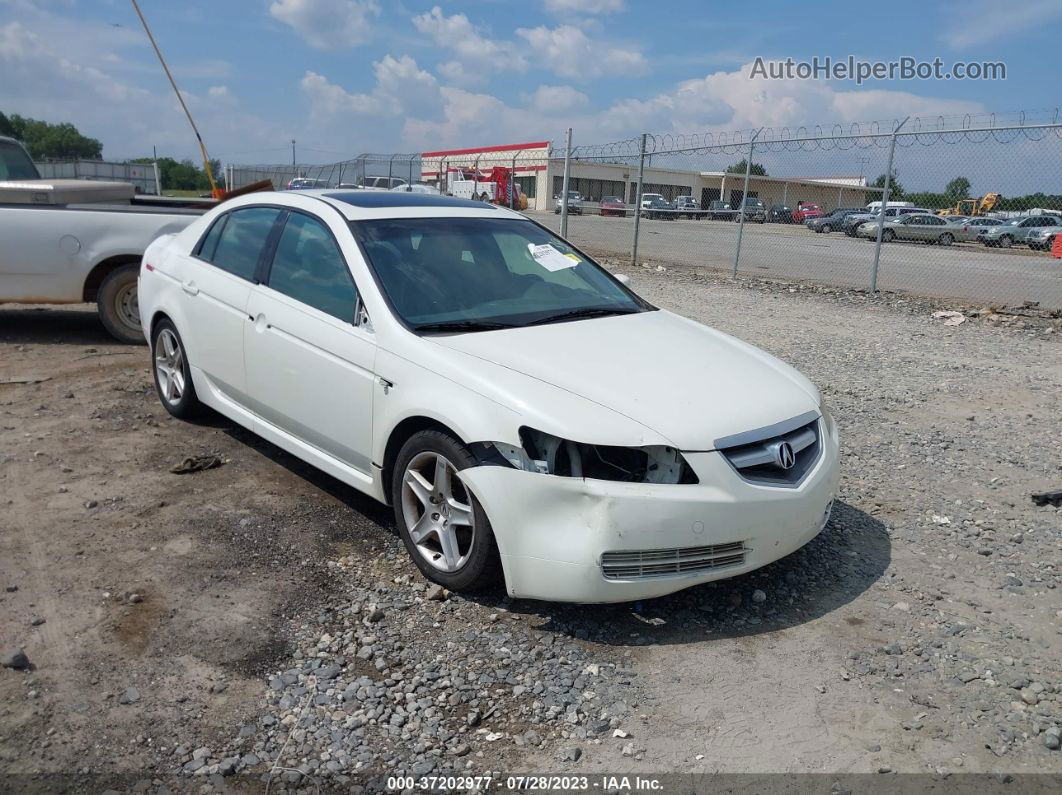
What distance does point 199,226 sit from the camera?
566cm

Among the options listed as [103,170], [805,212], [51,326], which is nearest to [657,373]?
[51,326]

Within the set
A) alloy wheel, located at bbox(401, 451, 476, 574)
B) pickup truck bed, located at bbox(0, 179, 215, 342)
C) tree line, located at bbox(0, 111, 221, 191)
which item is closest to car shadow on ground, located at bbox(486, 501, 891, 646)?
alloy wheel, located at bbox(401, 451, 476, 574)

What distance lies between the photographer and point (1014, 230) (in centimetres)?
2422

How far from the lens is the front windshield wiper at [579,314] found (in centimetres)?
421

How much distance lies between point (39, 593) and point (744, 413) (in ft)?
9.95

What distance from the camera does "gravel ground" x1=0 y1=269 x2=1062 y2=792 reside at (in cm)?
273

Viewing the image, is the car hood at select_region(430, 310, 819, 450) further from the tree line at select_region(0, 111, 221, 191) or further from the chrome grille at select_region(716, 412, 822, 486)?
the tree line at select_region(0, 111, 221, 191)

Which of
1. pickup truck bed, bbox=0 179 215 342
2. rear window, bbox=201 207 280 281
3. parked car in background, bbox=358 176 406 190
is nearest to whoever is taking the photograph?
rear window, bbox=201 207 280 281

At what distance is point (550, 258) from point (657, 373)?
1.41 metres

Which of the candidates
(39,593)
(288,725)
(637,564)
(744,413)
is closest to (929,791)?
(637,564)

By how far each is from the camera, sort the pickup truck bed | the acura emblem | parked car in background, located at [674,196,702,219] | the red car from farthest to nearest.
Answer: the red car, parked car in background, located at [674,196,702,219], the pickup truck bed, the acura emblem

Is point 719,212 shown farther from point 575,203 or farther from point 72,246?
point 575,203

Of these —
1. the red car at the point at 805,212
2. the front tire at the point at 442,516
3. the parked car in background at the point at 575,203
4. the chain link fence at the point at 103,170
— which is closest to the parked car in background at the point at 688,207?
the red car at the point at 805,212

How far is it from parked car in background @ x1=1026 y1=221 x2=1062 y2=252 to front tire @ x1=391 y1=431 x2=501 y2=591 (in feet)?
79.1
